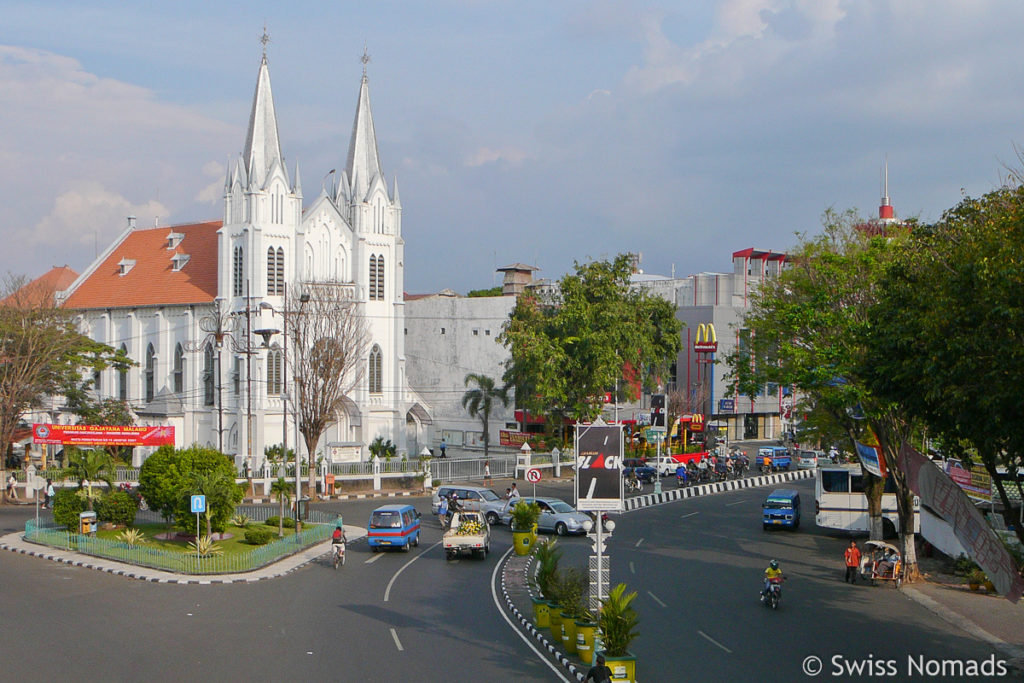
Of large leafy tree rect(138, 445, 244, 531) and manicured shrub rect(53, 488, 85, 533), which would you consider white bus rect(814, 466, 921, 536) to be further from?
manicured shrub rect(53, 488, 85, 533)

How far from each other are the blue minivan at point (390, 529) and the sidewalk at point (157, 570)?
164 centimetres

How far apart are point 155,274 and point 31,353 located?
78.1 ft

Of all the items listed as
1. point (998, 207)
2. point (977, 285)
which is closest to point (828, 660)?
point (977, 285)

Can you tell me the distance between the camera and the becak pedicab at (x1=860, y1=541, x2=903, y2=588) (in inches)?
1011

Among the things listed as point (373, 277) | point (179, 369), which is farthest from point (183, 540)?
point (373, 277)

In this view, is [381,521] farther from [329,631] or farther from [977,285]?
[977,285]

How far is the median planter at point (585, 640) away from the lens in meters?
16.8

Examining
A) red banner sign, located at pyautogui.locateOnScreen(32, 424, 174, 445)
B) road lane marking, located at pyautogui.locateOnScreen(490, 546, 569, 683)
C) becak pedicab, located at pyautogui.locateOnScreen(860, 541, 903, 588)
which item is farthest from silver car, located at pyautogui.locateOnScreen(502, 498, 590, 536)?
red banner sign, located at pyautogui.locateOnScreen(32, 424, 174, 445)

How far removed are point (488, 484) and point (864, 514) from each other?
850 inches

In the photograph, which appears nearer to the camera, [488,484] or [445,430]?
[488,484]

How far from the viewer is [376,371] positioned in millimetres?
66438

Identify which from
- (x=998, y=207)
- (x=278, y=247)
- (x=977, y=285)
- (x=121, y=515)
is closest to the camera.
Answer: (x=977, y=285)

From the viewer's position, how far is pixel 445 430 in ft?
264

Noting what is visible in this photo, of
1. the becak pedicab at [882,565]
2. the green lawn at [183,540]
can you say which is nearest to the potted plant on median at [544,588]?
the becak pedicab at [882,565]
